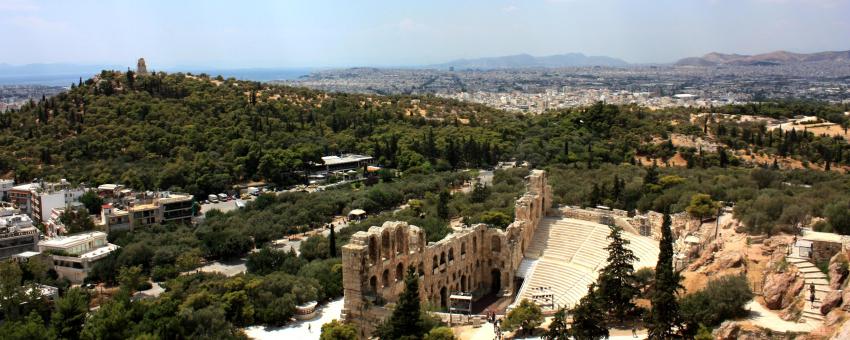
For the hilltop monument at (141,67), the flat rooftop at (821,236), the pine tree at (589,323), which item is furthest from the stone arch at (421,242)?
the hilltop monument at (141,67)

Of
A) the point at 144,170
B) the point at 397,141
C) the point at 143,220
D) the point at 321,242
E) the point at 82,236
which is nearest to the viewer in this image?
the point at 321,242

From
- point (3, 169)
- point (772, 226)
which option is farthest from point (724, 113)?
point (3, 169)

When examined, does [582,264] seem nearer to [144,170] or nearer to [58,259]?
[58,259]

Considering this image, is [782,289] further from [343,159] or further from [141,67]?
[141,67]

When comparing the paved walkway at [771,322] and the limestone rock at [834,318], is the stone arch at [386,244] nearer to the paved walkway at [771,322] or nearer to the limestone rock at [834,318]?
the paved walkway at [771,322]

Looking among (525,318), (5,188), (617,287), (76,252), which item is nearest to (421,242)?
(525,318)

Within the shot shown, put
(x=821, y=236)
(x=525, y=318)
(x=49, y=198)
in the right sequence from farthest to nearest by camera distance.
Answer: (x=49, y=198), (x=821, y=236), (x=525, y=318)
